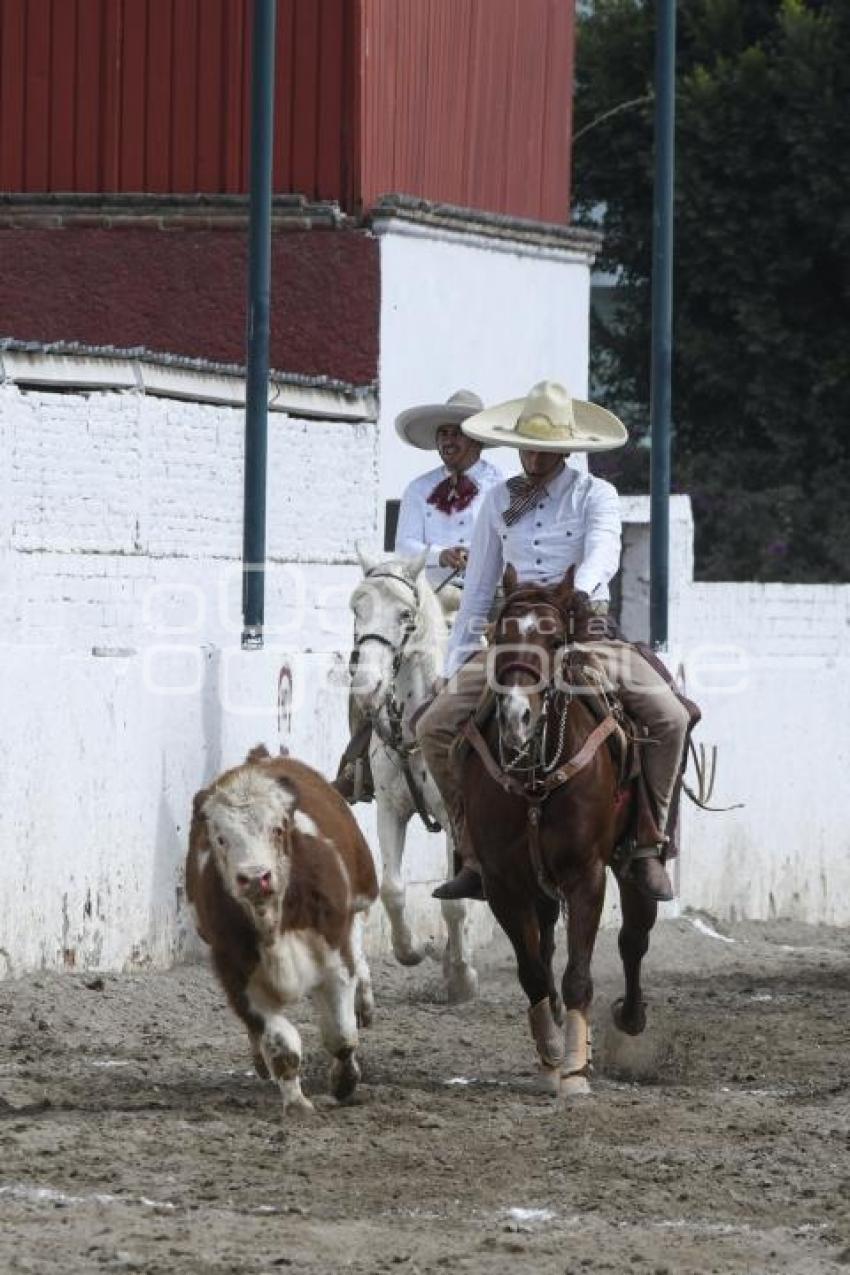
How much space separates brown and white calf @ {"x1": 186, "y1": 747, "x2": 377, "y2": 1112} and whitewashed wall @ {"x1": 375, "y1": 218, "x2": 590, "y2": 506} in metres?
10.9

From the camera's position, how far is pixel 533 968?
10188mm

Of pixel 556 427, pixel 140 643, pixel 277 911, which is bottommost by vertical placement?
pixel 277 911

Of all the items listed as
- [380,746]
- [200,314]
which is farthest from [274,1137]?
[200,314]

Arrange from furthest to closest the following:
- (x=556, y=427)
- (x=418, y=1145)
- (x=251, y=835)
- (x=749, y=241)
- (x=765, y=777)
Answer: (x=749, y=241), (x=765, y=777), (x=556, y=427), (x=251, y=835), (x=418, y=1145)

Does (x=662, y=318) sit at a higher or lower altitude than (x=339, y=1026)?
higher

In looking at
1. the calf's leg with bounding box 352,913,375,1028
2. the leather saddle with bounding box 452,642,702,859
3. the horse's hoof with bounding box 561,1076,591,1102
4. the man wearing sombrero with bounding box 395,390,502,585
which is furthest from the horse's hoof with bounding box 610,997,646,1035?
the man wearing sombrero with bounding box 395,390,502,585

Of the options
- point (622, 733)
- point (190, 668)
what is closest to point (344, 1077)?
point (622, 733)

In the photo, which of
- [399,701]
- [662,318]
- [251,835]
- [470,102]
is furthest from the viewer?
[470,102]

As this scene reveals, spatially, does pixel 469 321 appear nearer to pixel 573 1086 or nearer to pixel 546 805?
pixel 546 805

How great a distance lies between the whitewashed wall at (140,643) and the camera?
11688mm

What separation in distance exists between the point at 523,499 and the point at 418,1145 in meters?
2.78

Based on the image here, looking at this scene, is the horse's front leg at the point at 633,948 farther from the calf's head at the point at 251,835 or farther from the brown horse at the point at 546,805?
the calf's head at the point at 251,835

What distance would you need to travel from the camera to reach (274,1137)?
8.80 m

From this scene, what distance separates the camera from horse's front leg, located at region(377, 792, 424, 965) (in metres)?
12.7
